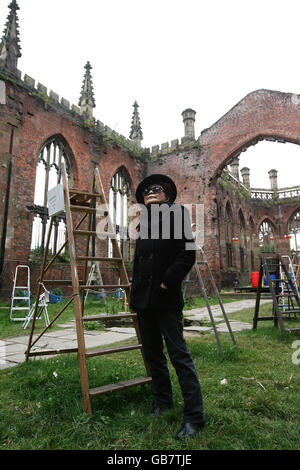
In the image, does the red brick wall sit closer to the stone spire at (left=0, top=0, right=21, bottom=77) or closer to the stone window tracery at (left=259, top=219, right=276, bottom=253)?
the stone spire at (left=0, top=0, right=21, bottom=77)

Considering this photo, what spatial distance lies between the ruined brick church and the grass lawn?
8649 mm

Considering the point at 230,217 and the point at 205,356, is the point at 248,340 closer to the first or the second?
the point at 205,356

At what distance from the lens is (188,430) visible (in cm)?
189

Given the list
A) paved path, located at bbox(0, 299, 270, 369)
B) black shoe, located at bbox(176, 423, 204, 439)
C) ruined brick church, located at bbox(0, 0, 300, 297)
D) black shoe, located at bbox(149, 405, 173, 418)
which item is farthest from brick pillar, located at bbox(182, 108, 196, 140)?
black shoe, located at bbox(176, 423, 204, 439)

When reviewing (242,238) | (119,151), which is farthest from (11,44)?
(242,238)

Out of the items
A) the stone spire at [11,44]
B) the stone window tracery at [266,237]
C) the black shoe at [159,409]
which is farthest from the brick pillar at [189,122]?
the black shoe at [159,409]

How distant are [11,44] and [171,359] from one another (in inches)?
559

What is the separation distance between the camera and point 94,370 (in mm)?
3109

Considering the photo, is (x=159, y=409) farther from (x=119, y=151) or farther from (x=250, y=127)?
(x=119, y=151)

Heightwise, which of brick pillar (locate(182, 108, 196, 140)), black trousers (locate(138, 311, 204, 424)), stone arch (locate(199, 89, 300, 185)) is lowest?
black trousers (locate(138, 311, 204, 424))

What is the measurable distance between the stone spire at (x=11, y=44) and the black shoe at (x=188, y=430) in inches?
535

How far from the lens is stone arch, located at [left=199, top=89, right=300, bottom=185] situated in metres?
14.2

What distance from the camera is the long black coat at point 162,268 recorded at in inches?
87.0
